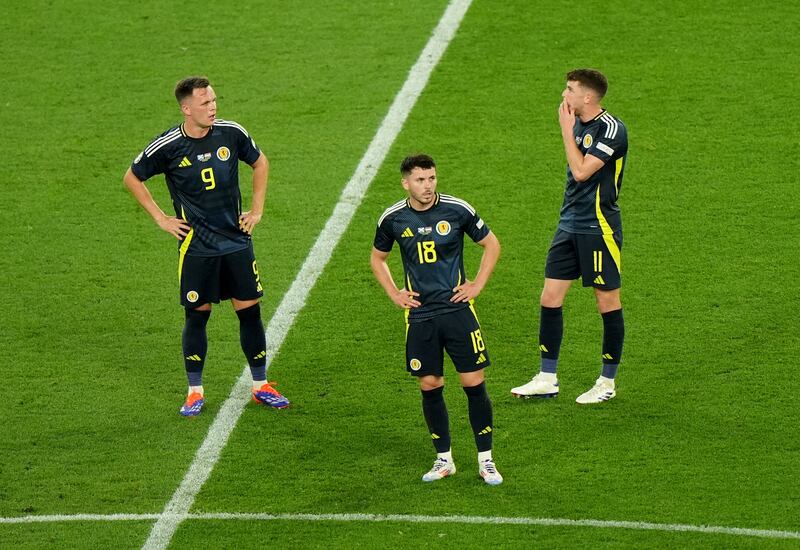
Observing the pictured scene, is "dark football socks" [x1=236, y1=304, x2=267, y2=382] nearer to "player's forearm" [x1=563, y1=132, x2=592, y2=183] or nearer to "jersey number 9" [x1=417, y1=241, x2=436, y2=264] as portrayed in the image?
"jersey number 9" [x1=417, y1=241, x2=436, y2=264]

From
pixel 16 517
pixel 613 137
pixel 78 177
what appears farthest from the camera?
pixel 78 177

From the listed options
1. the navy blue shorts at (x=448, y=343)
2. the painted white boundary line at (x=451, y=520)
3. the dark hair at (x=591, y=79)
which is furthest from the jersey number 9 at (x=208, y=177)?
the dark hair at (x=591, y=79)

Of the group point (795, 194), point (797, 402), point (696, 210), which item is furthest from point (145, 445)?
point (795, 194)

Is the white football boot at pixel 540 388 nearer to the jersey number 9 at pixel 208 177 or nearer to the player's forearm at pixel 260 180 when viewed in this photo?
the player's forearm at pixel 260 180

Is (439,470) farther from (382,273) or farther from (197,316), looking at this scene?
(197,316)

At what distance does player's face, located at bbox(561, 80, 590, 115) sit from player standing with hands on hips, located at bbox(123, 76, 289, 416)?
2.03 m

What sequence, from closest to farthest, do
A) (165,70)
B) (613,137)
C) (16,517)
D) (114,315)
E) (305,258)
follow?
(16,517)
(613,137)
(114,315)
(305,258)
(165,70)

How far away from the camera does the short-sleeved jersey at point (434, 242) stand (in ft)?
25.7

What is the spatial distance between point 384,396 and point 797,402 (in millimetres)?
2666

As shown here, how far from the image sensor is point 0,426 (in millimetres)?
8906

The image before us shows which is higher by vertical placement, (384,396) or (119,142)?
(119,142)

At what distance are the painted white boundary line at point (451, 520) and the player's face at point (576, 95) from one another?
2.66 meters

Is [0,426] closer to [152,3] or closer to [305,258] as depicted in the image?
[305,258]

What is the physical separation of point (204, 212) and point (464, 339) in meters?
2.01
